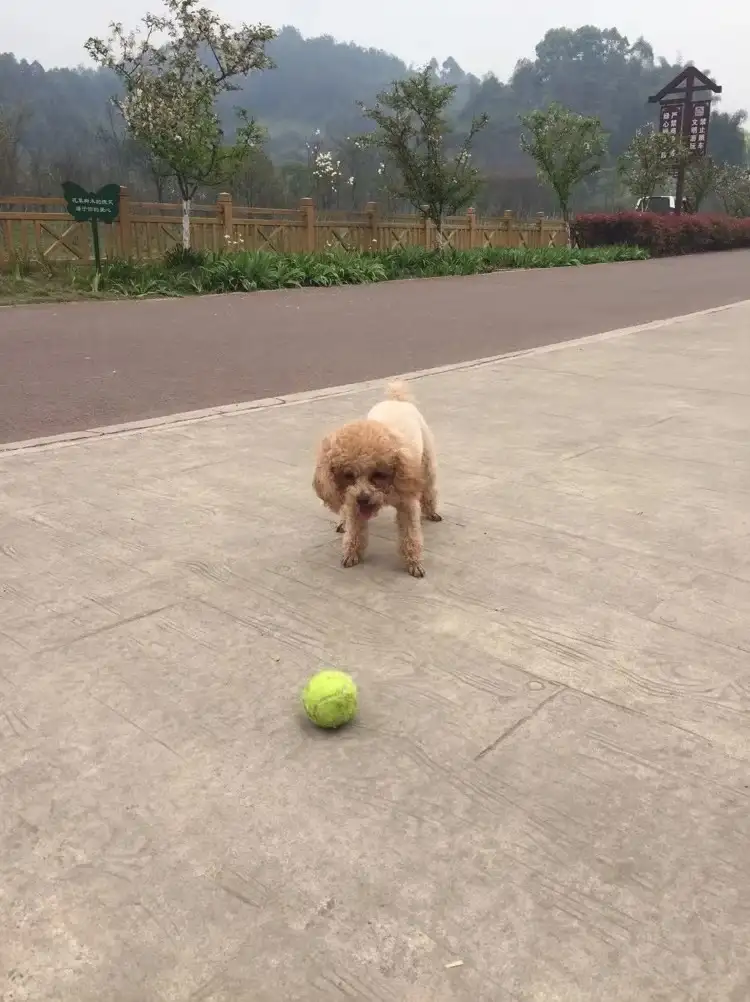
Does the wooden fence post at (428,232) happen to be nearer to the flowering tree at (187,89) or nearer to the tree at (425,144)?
the tree at (425,144)

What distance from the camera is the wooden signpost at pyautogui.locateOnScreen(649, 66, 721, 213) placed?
121ft

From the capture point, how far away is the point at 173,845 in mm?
1771

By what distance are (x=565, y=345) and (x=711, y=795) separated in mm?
7645

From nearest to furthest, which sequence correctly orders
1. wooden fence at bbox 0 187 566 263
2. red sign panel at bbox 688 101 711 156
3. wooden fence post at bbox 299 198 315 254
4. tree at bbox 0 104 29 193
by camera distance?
wooden fence at bbox 0 187 566 263 < wooden fence post at bbox 299 198 315 254 < tree at bbox 0 104 29 193 < red sign panel at bbox 688 101 711 156

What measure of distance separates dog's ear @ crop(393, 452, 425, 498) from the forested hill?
68.3 ft

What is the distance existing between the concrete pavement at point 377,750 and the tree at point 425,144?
20.4 meters

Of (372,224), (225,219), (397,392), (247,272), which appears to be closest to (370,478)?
(397,392)

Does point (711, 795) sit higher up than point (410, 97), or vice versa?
point (410, 97)

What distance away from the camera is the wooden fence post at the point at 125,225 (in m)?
16.8

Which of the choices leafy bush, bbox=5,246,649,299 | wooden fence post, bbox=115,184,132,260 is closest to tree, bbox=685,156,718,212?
leafy bush, bbox=5,246,649,299

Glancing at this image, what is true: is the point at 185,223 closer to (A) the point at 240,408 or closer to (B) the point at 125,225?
(B) the point at 125,225

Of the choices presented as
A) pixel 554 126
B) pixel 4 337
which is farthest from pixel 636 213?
Answer: pixel 4 337

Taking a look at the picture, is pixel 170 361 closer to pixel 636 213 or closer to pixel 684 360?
pixel 684 360

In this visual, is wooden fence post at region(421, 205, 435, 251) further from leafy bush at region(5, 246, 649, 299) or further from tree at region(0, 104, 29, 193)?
tree at region(0, 104, 29, 193)
